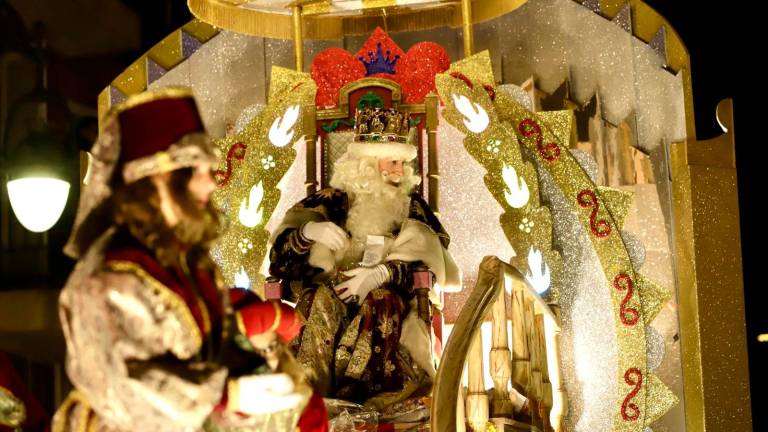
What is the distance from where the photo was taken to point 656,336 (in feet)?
18.8

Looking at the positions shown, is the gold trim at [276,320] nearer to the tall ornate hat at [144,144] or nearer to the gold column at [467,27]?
the tall ornate hat at [144,144]

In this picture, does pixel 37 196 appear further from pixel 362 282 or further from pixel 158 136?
pixel 158 136

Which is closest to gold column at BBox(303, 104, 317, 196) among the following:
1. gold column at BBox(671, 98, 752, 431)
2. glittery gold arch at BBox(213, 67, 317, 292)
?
glittery gold arch at BBox(213, 67, 317, 292)

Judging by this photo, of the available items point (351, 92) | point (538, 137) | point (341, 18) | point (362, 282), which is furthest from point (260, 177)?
point (538, 137)

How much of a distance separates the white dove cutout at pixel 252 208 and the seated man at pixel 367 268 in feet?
1.64

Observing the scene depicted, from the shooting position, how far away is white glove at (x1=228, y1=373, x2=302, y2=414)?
3.01 m

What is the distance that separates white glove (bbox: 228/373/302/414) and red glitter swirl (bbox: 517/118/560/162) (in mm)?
3048

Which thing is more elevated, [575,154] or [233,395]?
[575,154]

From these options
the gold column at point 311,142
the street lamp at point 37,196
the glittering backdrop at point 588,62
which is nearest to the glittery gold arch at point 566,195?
the glittering backdrop at point 588,62

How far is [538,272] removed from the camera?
19.4ft

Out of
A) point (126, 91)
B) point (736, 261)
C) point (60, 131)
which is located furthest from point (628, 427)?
point (60, 131)

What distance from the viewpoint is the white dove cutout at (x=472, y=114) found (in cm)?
596

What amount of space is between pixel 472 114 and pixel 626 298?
109cm

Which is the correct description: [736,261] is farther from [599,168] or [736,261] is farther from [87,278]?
[87,278]
